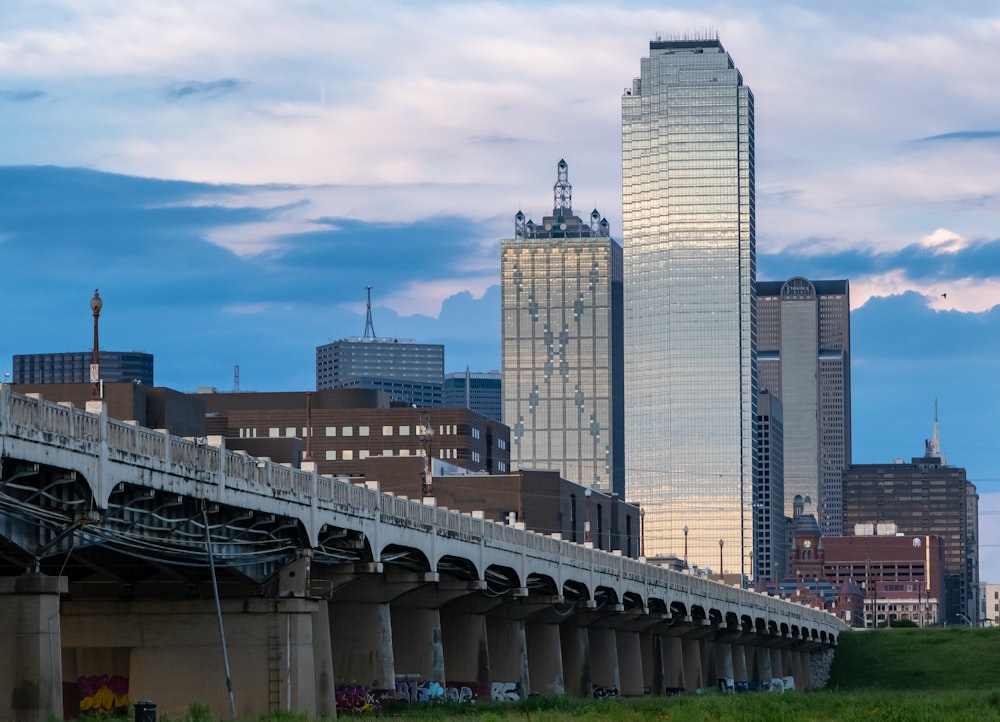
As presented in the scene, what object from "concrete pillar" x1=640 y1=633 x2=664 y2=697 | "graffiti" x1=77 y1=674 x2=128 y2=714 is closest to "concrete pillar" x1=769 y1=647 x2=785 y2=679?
"concrete pillar" x1=640 y1=633 x2=664 y2=697

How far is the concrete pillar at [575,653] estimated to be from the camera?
4783 inches

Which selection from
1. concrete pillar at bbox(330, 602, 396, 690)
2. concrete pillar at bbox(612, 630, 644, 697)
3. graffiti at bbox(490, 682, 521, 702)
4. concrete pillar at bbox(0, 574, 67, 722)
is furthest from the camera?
concrete pillar at bbox(612, 630, 644, 697)

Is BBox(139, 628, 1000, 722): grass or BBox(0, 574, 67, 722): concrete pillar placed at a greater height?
BBox(0, 574, 67, 722): concrete pillar

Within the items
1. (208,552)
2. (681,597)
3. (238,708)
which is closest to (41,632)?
(208,552)

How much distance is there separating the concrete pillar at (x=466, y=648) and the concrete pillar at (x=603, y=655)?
87.5 feet

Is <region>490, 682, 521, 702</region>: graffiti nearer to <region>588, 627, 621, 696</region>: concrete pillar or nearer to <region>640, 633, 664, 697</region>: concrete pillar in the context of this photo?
<region>588, 627, 621, 696</region>: concrete pillar

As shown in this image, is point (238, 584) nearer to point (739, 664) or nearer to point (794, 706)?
point (794, 706)

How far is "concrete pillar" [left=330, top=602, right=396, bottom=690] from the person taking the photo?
8225 cm

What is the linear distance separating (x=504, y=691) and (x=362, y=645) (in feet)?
70.0

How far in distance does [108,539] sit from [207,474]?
513 centimetres

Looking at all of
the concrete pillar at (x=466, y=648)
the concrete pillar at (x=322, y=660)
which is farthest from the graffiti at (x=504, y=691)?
the concrete pillar at (x=322, y=660)

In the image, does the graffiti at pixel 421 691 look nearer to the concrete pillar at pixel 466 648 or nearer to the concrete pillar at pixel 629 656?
the concrete pillar at pixel 466 648

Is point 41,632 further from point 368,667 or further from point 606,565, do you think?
point 606,565

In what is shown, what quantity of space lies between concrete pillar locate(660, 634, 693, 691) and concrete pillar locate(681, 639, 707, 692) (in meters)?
2.76
